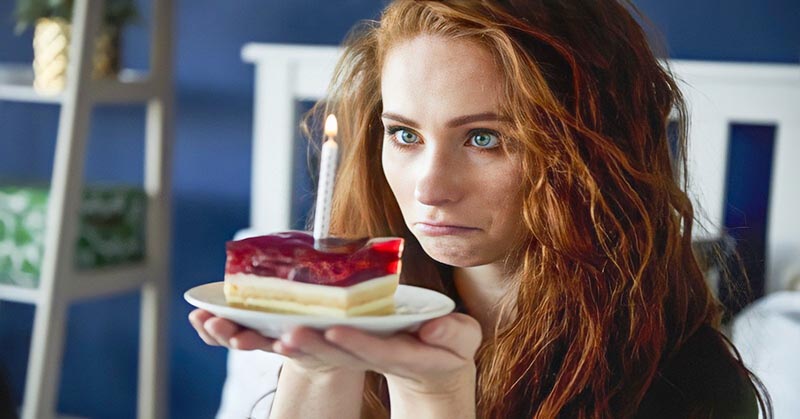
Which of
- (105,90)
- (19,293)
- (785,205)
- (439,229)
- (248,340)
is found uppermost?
(105,90)

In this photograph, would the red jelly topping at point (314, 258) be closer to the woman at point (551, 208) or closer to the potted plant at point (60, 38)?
the woman at point (551, 208)

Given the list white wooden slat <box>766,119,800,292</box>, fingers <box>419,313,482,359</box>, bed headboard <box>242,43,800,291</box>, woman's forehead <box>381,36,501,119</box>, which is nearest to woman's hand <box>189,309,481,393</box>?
fingers <box>419,313,482,359</box>

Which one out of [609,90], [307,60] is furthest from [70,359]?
[609,90]

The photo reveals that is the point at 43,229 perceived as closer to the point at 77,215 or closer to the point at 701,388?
the point at 77,215

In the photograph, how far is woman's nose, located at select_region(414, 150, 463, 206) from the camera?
40.3 inches

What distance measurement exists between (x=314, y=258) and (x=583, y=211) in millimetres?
417

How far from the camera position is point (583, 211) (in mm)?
1128

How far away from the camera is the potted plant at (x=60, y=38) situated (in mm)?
2543

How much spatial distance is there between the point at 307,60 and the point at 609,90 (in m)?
1.43

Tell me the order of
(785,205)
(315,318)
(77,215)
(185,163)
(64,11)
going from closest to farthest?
(315,318) → (785,205) → (77,215) → (64,11) → (185,163)

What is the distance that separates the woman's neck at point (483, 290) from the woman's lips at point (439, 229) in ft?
0.50

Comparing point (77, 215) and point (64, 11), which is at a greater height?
point (64, 11)

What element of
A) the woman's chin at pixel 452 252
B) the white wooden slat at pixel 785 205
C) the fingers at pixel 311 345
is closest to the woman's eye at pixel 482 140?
the woman's chin at pixel 452 252

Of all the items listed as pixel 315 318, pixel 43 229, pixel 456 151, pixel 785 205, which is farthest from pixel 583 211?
pixel 43 229
